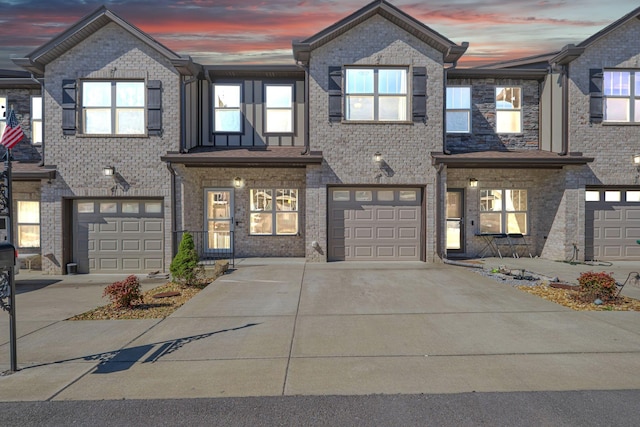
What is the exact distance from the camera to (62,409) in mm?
3994

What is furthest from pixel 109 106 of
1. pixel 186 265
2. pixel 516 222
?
pixel 516 222

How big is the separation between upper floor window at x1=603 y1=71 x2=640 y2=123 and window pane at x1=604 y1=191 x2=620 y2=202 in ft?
7.76

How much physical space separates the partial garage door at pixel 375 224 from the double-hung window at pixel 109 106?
6843 millimetres

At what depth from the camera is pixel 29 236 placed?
14086 millimetres

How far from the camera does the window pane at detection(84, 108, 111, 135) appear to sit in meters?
12.7

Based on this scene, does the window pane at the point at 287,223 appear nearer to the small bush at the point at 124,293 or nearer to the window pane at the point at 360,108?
the window pane at the point at 360,108

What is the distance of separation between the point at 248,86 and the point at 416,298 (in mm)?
9664

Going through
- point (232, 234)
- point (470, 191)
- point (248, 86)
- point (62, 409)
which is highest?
point (248, 86)

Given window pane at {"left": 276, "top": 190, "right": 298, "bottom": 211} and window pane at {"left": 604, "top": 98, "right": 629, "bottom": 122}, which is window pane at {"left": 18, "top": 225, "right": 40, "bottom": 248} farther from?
window pane at {"left": 604, "top": 98, "right": 629, "bottom": 122}

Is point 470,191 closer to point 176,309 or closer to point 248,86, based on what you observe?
point 248,86

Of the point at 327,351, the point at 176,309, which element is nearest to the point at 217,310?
the point at 176,309

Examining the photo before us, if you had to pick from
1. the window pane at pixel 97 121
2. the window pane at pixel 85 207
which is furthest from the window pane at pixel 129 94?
the window pane at pixel 85 207

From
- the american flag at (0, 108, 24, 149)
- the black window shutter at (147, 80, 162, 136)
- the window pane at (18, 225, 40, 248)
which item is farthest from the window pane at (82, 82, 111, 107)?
the american flag at (0, 108, 24, 149)

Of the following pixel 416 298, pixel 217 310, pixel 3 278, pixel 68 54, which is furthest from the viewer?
pixel 68 54
